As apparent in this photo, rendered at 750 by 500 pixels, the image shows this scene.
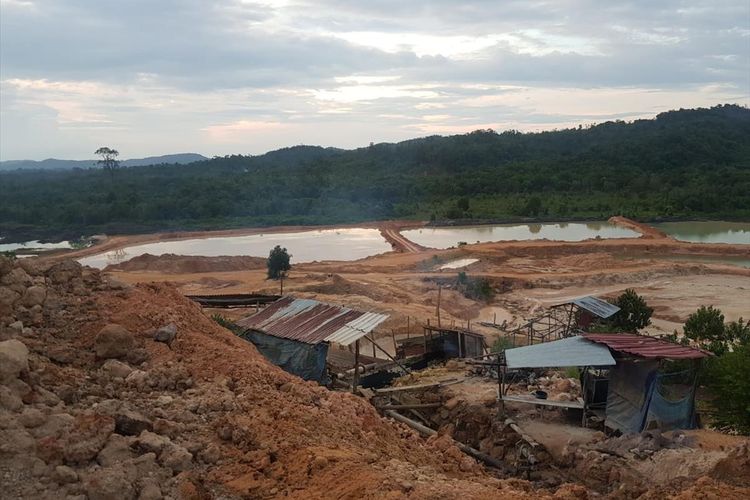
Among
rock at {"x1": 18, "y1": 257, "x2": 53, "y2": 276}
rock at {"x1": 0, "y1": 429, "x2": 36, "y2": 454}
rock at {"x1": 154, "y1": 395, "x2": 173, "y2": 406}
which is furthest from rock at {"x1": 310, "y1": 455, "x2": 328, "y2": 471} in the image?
rock at {"x1": 18, "y1": 257, "x2": 53, "y2": 276}

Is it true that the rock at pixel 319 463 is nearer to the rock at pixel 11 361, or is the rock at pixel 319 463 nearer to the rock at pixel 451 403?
the rock at pixel 11 361

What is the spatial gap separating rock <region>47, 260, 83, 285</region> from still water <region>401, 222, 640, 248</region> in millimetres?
32999

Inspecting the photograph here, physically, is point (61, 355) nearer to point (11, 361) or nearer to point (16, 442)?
point (11, 361)

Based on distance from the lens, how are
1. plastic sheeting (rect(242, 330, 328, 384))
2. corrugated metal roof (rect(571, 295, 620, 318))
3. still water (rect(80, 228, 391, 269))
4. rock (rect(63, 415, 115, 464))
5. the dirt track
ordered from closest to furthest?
1. rock (rect(63, 415, 115, 464))
2. plastic sheeting (rect(242, 330, 328, 384))
3. corrugated metal roof (rect(571, 295, 620, 318))
4. the dirt track
5. still water (rect(80, 228, 391, 269))

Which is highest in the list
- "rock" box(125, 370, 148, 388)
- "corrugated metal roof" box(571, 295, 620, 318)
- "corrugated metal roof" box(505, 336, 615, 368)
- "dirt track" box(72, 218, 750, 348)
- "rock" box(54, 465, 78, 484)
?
"rock" box(125, 370, 148, 388)

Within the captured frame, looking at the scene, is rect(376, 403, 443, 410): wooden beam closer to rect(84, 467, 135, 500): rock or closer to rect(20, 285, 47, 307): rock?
rect(20, 285, 47, 307): rock

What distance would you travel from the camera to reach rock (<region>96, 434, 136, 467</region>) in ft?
15.4

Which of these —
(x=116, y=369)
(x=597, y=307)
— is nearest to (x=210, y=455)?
(x=116, y=369)

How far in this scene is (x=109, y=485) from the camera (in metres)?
4.41

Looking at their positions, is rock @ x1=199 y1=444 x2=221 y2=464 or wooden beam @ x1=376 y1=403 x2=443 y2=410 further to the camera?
wooden beam @ x1=376 y1=403 x2=443 y2=410

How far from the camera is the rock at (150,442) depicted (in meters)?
4.91

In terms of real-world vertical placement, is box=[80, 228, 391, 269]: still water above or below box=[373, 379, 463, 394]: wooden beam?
above

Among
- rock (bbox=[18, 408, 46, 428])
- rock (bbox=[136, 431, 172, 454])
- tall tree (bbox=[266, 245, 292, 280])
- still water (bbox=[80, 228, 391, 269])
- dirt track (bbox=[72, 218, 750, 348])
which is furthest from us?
still water (bbox=[80, 228, 391, 269])

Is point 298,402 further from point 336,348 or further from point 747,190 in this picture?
point 747,190
